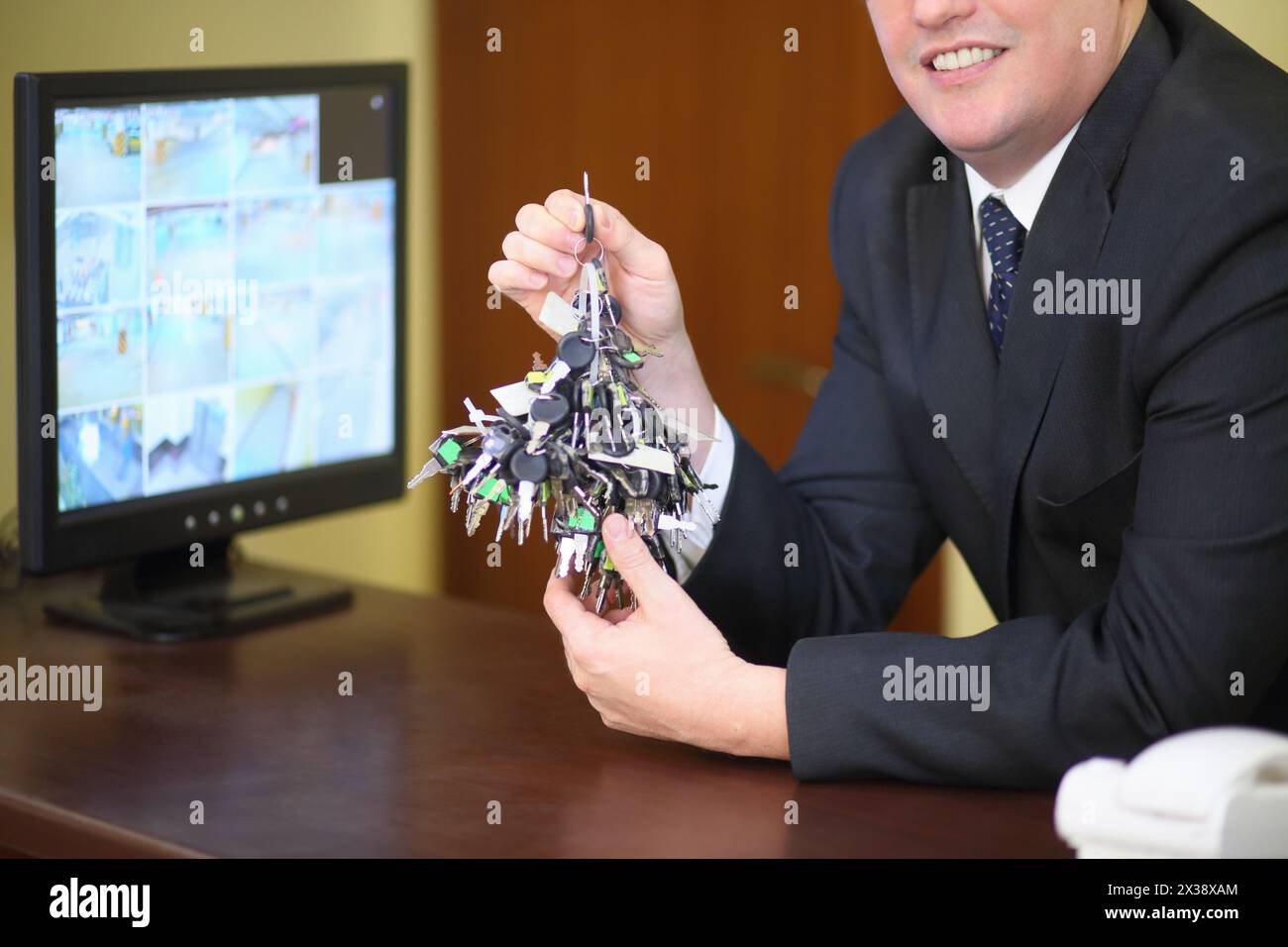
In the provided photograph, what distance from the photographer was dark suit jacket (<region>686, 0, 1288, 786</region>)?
1.19 m

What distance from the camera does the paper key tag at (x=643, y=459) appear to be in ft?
3.97

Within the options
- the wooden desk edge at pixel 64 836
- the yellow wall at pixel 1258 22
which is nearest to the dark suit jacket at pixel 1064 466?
the wooden desk edge at pixel 64 836

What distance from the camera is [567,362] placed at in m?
1.23

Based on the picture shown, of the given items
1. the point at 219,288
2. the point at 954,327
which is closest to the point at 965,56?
the point at 954,327

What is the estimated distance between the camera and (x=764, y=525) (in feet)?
4.95

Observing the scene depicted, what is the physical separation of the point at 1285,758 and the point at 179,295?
1.14m

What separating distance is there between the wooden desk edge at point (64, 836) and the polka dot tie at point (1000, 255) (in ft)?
2.58

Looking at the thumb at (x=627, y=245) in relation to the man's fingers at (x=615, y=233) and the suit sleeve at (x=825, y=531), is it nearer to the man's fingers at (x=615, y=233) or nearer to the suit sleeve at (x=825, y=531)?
the man's fingers at (x=615, y=233)

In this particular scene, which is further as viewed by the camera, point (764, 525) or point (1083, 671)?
point (764, 525)

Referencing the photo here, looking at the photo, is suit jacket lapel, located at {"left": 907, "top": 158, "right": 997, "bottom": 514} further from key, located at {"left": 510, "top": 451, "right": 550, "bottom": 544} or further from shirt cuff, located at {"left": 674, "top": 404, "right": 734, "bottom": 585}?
key, located at {"left": 510, "top": 451, "right": 550, "bottom": 544}
